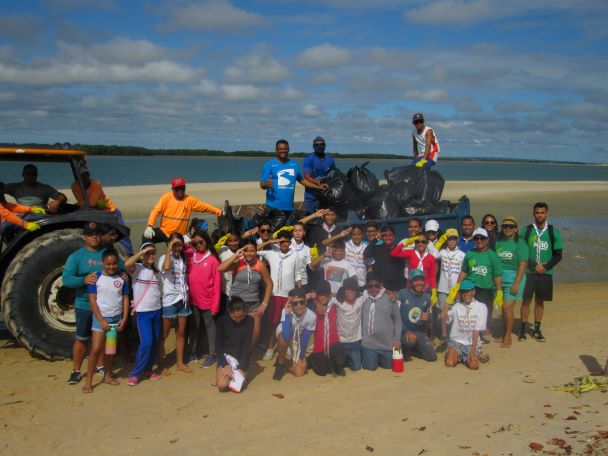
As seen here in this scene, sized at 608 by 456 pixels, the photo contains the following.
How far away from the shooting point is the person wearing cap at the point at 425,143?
26.7ft

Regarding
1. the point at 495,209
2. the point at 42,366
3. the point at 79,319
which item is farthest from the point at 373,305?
the point at 495,209

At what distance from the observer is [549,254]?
631 cm

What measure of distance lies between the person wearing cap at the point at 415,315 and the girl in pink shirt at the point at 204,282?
1.99 m

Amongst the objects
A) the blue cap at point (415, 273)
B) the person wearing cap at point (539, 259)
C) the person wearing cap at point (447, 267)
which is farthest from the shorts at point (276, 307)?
the person wearing cap at point (539, 259)

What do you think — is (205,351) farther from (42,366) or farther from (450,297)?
(450,297)

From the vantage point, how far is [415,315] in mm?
5910

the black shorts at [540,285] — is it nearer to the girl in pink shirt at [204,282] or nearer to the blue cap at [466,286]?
the blue cap at [466,286]

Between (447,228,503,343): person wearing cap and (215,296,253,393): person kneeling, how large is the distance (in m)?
2.26

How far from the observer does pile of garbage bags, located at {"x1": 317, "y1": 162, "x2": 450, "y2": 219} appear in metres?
7.39

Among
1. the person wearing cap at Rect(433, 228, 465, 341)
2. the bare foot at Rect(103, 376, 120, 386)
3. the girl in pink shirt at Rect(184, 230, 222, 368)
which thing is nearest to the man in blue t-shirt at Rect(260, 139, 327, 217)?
the girl in pink shirt at Rect(184, 230, 222, 368)

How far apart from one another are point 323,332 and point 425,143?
12.8 feet

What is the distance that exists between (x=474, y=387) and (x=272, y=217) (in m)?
3.30

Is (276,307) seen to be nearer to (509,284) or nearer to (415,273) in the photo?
(415,273)

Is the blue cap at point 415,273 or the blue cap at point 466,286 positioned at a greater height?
the blue cap at point 415,273
